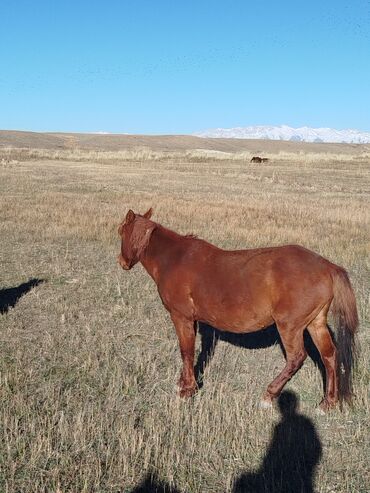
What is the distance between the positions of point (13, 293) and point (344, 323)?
227 inches

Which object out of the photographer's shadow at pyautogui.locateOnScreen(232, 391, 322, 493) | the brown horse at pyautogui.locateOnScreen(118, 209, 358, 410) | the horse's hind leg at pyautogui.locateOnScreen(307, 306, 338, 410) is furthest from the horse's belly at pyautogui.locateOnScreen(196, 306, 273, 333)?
the photographer's shadow at pyautogui.locateOnScreen(232, 391, 322, 493)

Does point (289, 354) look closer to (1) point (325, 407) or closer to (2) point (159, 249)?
(1) point (325, 407)

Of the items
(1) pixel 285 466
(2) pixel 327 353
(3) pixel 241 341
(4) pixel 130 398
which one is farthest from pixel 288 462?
(3) pixel 241 341

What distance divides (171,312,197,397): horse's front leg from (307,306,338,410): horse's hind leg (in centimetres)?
121

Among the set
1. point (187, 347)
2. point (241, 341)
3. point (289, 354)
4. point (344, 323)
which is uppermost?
point (344, 323)

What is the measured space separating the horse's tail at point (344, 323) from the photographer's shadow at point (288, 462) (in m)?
0.56

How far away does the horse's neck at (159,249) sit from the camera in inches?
205

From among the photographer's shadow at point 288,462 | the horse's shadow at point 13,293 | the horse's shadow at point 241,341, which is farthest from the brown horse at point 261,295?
the horse's shadow at point 13,293

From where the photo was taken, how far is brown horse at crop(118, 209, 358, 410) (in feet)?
15.0

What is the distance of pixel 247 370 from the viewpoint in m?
5.88

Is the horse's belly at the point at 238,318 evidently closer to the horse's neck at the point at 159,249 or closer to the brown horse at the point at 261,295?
the brown horse at the point at 261,295

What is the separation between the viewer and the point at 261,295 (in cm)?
460

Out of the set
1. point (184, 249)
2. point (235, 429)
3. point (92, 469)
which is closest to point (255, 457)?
point (235, 429)

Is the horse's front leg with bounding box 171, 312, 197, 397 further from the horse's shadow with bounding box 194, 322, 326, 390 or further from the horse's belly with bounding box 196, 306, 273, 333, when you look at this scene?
the horse's shadow with bounding box 194, 322, 326, 390
